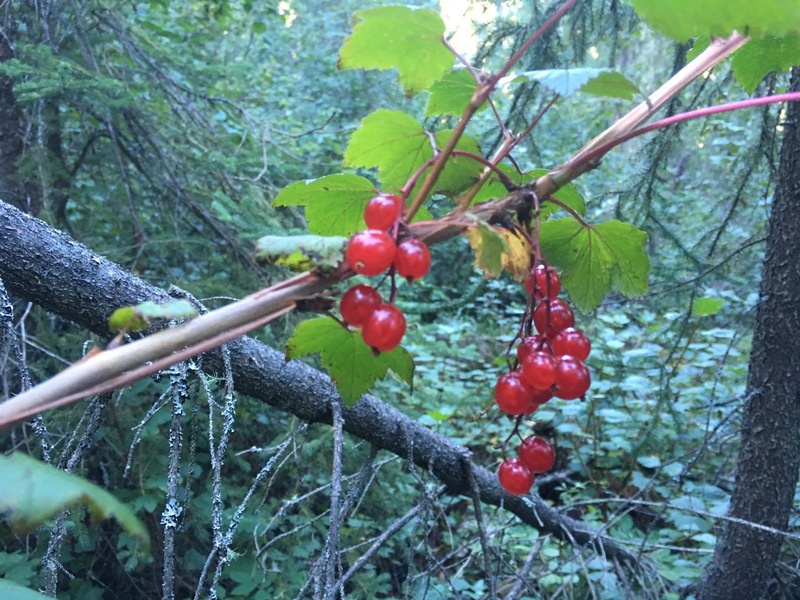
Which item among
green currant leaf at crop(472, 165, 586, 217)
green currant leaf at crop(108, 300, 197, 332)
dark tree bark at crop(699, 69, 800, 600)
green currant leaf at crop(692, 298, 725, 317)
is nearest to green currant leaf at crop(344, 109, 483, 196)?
green currant leaf at crop(472, 165, 586, 217)

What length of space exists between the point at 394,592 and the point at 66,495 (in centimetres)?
279

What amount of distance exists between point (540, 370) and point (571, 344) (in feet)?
0.29

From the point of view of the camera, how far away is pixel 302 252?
494 mm

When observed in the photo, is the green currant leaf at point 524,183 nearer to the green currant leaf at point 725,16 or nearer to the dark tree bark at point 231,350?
the green currant leaf at point 725,16

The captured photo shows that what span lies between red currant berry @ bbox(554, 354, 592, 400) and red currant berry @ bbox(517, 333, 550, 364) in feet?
0.08

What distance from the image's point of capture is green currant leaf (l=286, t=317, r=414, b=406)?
79cm

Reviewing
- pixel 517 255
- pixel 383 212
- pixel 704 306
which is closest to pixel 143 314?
pixel 383 212

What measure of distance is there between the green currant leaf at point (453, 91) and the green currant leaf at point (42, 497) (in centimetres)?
65

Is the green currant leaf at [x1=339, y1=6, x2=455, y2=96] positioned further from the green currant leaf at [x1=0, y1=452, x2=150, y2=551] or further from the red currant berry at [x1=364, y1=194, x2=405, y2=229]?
the green currant leaf at [x1=0, y1=452, x2=150, y2=551]

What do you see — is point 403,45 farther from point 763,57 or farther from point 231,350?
point 231,350

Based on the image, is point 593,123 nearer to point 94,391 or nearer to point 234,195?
point 234,195

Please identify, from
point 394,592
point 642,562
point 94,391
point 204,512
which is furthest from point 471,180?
point 394,592

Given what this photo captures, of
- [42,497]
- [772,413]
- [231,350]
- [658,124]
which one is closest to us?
[42,497]

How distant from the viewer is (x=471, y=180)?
77 cm
